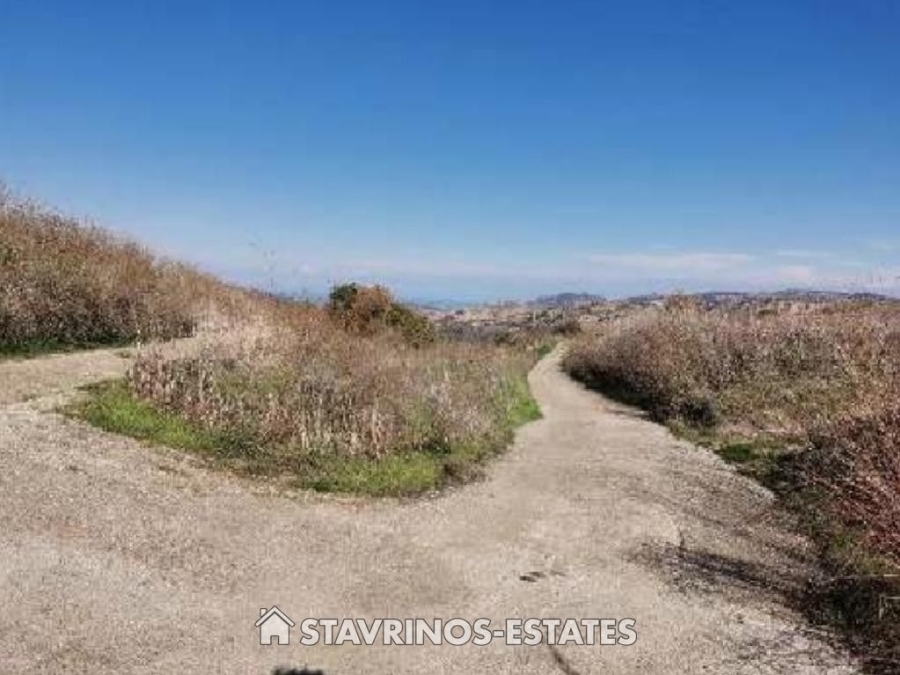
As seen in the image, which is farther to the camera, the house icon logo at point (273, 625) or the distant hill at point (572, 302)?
the distant hill at point (572, 302)

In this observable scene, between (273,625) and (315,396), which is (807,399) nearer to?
(315,396)

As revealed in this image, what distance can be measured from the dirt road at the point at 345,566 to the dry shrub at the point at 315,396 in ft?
4.46

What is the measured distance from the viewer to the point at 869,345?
20.0 m

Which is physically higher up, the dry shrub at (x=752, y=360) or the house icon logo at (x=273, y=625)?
the dry shrub at (x=752, y=360)

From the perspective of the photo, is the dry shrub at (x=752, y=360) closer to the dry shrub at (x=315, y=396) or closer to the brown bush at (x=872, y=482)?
the brown bush at (x=872, y=482)

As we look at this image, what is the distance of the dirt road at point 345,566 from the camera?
6.95 metres

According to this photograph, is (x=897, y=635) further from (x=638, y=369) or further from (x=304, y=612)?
(x=638, y=369)

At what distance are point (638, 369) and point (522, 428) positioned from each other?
917 centimetres

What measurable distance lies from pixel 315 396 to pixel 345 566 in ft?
18.7

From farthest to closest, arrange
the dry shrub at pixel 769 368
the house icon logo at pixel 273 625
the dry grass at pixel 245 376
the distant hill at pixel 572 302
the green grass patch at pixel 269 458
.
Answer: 1. the distant hill at pixel 572 302
2. the dry shrub at pixel 769 368
3. the dry grass at pixel 245 376
4. the green grass patch at pixel 269 458
5. the house icon logo at pixel 273 625

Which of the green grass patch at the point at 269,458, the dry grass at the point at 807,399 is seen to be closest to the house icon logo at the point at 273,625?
the green grass patch at the point at 269,458

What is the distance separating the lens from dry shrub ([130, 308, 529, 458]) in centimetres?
1255

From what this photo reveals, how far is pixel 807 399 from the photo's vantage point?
2011 centimetres

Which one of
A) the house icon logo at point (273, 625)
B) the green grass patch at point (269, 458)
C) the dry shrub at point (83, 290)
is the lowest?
the house icon logo at point (273, 625)
